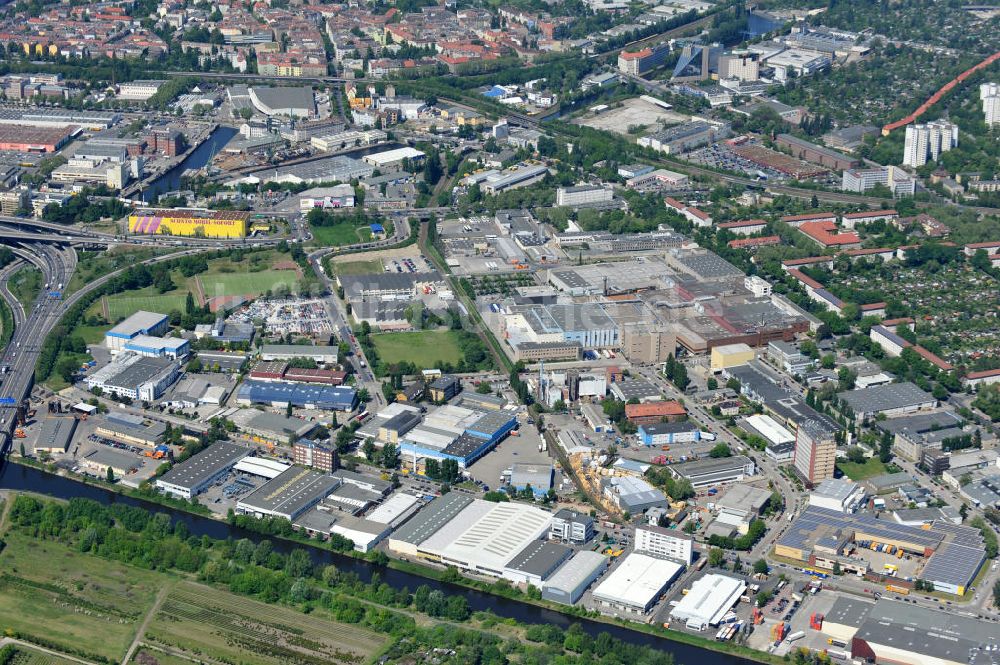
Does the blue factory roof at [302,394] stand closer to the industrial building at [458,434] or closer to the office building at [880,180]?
the industrial building at [458,434]

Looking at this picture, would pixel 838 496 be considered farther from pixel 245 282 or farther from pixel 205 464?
pixel 245 282

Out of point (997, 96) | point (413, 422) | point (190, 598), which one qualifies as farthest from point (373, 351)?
point (997, 96)

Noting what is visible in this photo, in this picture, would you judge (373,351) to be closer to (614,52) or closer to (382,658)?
(382,658)

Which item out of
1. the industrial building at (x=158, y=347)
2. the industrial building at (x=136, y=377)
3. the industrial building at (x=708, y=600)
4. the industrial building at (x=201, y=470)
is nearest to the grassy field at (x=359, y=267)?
the industrial building at (x=158, y=347)

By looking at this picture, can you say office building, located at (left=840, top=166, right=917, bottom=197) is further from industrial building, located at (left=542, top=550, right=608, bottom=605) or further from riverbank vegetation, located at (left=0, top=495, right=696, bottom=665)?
riverbank vegetation, located at (left=0, top=495, right=696, bottom=665)

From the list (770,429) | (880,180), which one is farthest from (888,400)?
(880,180)

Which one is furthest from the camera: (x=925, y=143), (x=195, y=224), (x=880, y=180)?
(x=925, y=143)
